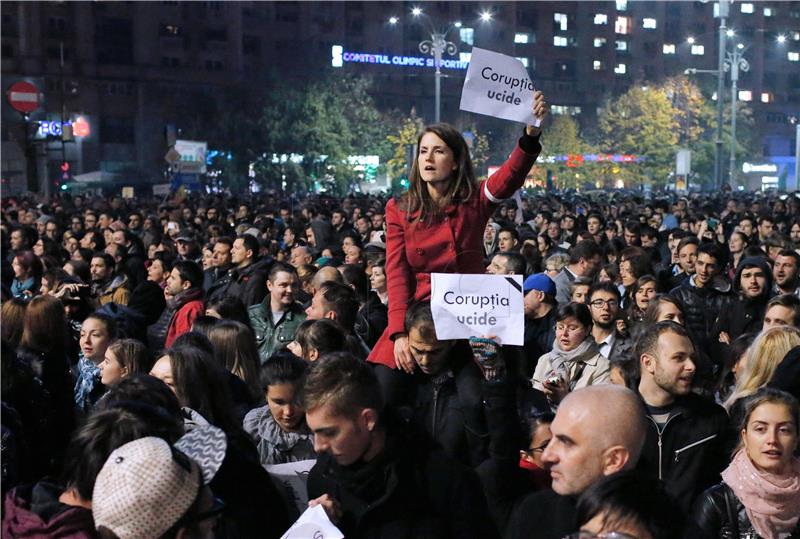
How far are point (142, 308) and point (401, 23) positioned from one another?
92.4 m

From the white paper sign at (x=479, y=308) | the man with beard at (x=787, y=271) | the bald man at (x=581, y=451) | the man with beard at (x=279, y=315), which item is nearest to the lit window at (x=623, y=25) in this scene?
the man with beard at (x=787, y=271)

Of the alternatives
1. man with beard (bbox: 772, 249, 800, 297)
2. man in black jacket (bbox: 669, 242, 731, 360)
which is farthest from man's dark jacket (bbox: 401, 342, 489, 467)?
man with beard (bbox: 772, 249, 800, 297)

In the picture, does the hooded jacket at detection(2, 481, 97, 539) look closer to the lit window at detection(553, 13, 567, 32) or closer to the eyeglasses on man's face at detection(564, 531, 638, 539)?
the eyeglasses on man's face at detection(564, 531, 638, 539)

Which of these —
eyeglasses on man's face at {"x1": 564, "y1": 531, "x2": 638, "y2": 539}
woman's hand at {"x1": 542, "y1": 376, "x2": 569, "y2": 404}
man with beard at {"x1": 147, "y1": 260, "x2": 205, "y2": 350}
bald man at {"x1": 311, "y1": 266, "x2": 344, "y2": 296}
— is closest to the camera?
eyeglasses on man's face at {"x1": 564, "y1": 531, "x2": 638, "y2": 539}

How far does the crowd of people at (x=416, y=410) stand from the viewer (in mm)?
3658

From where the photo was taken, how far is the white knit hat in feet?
10.6

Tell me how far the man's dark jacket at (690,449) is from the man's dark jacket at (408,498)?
1.58 m

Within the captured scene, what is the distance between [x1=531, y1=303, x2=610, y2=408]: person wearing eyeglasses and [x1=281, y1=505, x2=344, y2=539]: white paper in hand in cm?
377

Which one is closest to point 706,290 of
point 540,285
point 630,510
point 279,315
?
point 540,285

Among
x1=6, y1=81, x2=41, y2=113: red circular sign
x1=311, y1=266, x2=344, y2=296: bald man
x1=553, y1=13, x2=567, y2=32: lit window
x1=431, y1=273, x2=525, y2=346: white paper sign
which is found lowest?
x1=311, y1=266, x2=344, y2=296: bald man

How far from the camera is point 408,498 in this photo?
4043mm

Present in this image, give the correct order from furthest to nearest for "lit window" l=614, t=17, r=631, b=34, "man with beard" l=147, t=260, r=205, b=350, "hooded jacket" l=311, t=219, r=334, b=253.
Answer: "lit window" l=614, t=17, r=631, b=34
"hooded jacket" l=311, t=219, r=334, b=253
"man with beard" l=147, t=260, r=205, b=350

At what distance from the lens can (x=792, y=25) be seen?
136000 mm

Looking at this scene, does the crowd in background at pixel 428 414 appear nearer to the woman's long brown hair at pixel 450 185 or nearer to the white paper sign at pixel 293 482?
the white paper sign at pixel 293 482
